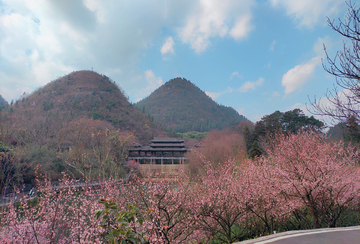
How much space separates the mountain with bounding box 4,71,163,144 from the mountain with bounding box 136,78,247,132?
74.2 feet

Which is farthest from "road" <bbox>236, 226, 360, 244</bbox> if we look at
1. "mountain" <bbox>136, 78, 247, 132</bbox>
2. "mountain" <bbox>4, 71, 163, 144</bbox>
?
"mountain" <bbox>136, 78, 247, 132</bbox>

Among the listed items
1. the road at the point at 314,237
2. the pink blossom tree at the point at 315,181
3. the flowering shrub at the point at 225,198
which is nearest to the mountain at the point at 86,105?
the flowering shrub at the point at 225,198

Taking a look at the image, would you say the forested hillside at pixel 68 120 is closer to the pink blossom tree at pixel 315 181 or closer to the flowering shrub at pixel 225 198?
the flowering shrub at pixel 225 198

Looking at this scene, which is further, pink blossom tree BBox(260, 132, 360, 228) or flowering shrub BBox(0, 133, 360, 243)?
pink blossom tree BBox(260, 132, 360, 228)

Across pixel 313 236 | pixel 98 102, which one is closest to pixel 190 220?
pixel 313 236

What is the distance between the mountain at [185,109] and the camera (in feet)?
345

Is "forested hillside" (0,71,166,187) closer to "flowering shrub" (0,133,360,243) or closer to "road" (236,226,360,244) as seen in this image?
"flowering shrub" (0,133,360,243)

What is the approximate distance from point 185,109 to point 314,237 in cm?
12289

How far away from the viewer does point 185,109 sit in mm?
126000

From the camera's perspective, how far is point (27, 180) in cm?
1791

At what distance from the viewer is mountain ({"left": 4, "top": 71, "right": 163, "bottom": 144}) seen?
54.8 meters

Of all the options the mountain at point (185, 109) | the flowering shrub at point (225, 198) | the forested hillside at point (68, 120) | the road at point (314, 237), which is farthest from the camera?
the mountain at point (185, 109)

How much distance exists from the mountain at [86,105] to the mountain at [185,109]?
2261 cm

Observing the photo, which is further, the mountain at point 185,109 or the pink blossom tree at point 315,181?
the mountain at point 185,109
